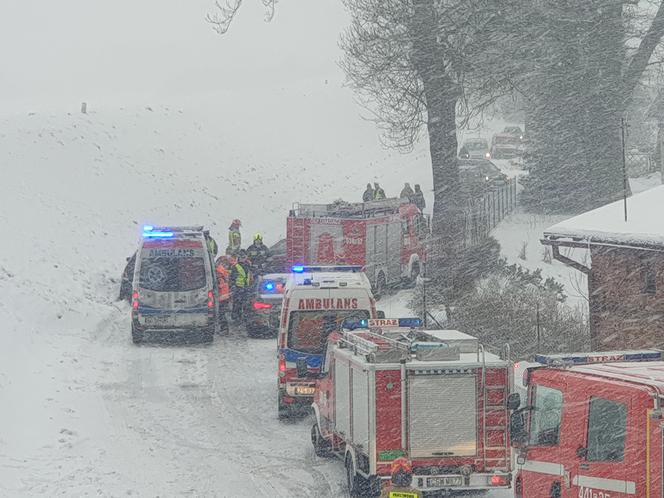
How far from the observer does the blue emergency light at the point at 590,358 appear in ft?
33.7

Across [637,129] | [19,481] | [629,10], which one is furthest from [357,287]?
[637,129]

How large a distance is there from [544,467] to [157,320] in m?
13.7

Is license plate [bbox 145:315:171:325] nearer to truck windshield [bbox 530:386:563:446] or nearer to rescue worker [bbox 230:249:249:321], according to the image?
rescue worker [bbox 230:249:249:321]

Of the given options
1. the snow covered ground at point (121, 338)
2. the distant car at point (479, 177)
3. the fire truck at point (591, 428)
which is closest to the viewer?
the fire truck at point (591, 428)

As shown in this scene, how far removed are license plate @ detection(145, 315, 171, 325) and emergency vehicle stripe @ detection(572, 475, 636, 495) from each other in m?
14.2

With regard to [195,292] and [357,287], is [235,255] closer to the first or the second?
[195,292]

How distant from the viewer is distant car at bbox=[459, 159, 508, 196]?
38056mm

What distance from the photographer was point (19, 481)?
45.8ft

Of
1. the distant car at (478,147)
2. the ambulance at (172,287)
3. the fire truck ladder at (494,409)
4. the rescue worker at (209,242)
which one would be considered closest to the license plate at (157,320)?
the ambulance at (172,287)

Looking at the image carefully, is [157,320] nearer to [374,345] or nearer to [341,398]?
[341,398]

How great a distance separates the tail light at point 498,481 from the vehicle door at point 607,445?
9.52 feet

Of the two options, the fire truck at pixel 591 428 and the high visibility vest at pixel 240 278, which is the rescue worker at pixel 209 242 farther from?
the fire truck at pixel 591 428

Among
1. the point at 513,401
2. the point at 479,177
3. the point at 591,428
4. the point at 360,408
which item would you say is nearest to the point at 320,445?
the point at 360,408

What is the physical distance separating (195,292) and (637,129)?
40256mm
